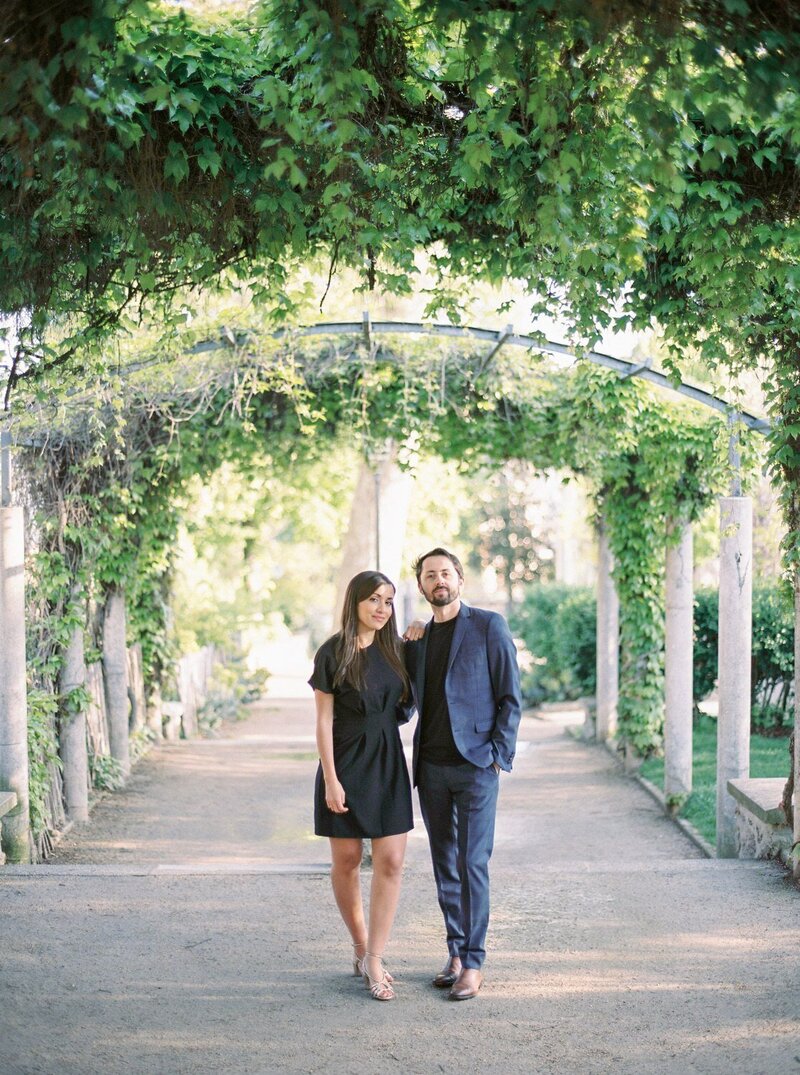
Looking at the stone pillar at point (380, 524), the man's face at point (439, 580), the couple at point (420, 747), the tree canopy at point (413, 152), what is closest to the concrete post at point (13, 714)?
the tree canopy at point (413, 152)

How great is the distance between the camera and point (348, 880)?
467 centimetres

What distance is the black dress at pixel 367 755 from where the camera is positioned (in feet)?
15.0

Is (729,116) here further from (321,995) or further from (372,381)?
(372,381)

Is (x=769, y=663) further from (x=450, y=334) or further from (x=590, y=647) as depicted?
(x=450, y=334)

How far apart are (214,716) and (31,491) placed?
769cm

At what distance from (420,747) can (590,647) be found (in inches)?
469

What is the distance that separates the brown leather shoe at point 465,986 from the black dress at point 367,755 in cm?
59

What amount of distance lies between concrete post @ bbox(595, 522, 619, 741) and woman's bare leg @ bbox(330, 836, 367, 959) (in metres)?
8.67

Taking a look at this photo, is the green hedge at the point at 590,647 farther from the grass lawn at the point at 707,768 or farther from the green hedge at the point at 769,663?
the grass lawn at the point at 707,768

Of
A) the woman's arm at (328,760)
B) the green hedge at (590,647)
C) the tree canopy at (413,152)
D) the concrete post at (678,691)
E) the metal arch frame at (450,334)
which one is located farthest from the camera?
the green hedge at (590,647)

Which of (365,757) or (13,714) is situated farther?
(13,714)

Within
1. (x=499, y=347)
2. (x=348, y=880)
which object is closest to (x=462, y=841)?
(x=348, y=880)

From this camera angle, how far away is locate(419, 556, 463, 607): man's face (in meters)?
4.67

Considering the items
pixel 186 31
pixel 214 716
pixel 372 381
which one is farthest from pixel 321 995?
pixel 214 716
